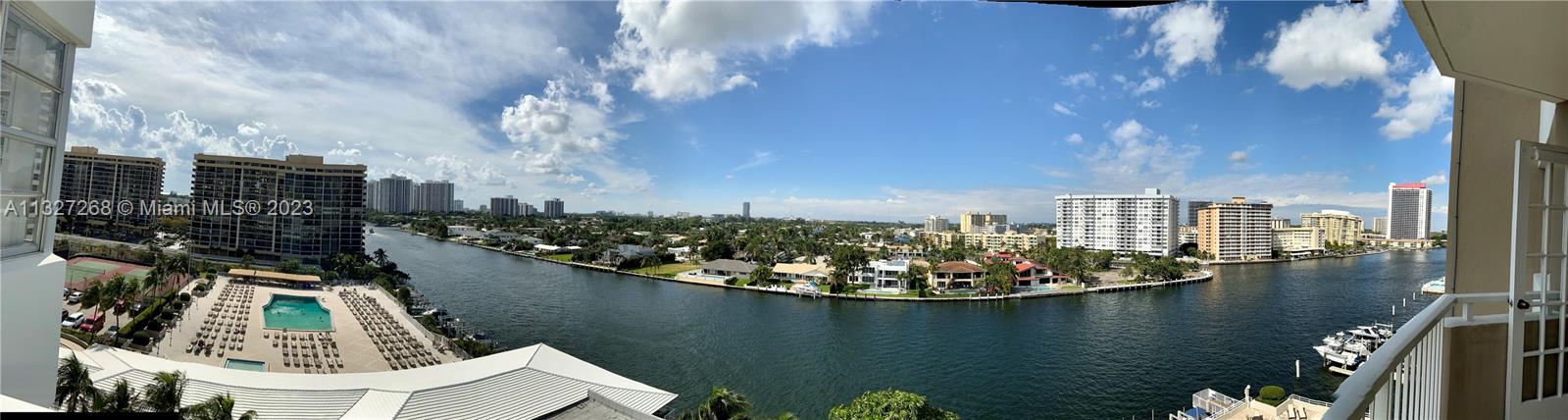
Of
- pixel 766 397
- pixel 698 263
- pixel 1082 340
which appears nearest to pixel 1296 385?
pixel 1082 340

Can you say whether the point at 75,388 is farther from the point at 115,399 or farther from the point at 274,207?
the point at 274,207

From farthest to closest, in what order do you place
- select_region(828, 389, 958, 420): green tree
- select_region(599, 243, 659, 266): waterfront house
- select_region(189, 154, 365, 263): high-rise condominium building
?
select_region(599, 243, 659, 266): waterfront house → select_region(189, 154, 365, 263): high-rise condominium building → select_region(828, 389, 958, 420): green tree

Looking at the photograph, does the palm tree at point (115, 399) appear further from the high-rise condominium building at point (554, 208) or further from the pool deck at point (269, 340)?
the high-rise condominium building at point (554, 208)

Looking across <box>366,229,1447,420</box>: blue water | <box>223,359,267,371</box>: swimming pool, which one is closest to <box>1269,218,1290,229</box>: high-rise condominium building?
<box>366,229,1447,420</box>: blue water

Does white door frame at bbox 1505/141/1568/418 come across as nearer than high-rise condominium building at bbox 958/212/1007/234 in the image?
Yes

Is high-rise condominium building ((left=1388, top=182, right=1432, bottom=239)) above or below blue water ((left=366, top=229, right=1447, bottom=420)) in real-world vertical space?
above

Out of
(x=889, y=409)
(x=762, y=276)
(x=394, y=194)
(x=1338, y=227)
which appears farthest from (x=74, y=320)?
(x=1338, y=227)

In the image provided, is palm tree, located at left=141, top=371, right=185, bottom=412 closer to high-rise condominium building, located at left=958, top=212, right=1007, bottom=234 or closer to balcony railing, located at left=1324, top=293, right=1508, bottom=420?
balcony railing, located at left=1324, top=293, right=1508, bottom=420
